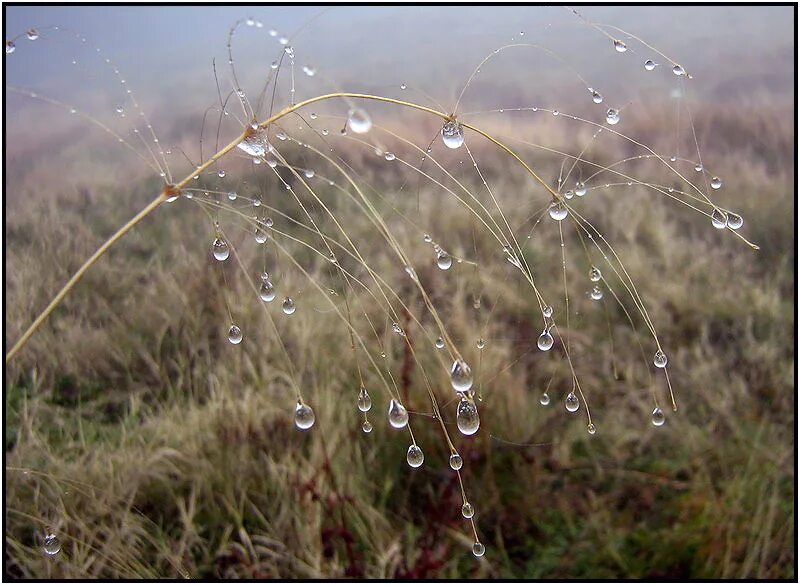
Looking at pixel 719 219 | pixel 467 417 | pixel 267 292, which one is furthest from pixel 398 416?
pixel 719 219

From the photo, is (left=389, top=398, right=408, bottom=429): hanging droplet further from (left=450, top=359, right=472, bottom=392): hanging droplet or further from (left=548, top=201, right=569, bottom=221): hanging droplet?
(left=548, top=201, right=569, bottom=221): hanging droplet

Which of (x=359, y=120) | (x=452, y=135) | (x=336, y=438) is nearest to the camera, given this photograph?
(x=359, y=120)

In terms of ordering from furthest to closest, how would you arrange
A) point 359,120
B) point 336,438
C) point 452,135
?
point 336,438
point 452,135
point 359,120

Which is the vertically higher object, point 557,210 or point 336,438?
point 557,210

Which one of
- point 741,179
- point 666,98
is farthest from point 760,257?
point 666,98

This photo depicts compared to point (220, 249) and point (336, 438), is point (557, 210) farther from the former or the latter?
Answer: point (336, 438)

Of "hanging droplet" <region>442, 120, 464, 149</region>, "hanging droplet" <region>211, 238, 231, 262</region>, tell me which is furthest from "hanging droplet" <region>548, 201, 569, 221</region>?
"hanging droplet" <region>211, 238, 231, 262</region>

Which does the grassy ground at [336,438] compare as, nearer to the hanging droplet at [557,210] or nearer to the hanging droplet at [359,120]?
the hanging droplet at [557,210]
